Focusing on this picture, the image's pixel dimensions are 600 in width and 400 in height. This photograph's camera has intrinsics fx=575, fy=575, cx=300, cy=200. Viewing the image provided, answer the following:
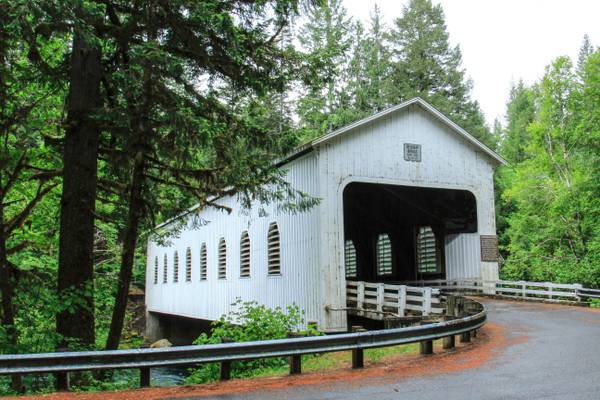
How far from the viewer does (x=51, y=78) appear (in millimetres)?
10070

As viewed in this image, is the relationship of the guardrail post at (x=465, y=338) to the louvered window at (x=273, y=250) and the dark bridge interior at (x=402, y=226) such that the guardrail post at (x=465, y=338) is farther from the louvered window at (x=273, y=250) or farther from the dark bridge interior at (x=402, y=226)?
the dark bridge interior at (x=402, y=226)

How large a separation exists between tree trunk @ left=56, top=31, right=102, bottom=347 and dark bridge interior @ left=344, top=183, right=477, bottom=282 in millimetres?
11092

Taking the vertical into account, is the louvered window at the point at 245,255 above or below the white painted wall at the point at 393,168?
below

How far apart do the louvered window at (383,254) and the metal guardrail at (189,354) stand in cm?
1611

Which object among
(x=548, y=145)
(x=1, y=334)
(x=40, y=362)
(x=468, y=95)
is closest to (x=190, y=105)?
(x=1, y=334)

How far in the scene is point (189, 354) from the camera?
643 centimetres

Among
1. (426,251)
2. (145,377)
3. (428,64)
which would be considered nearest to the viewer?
(145,377)

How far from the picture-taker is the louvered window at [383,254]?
2408 cm

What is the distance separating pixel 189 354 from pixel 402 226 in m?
17.0

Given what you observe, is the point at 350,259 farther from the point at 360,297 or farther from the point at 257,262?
the point at 360,297

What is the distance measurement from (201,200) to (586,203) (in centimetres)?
1714

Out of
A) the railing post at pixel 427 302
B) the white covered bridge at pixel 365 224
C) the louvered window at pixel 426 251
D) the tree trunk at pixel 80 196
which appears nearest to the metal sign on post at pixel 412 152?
the white covered bridge at pixel 365 224

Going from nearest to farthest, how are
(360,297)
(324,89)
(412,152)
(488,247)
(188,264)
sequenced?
(360,297) < (412,152) < (488,247) < (188,264) < (324,89)

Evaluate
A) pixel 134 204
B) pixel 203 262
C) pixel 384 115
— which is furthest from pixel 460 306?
pixel 203 262
